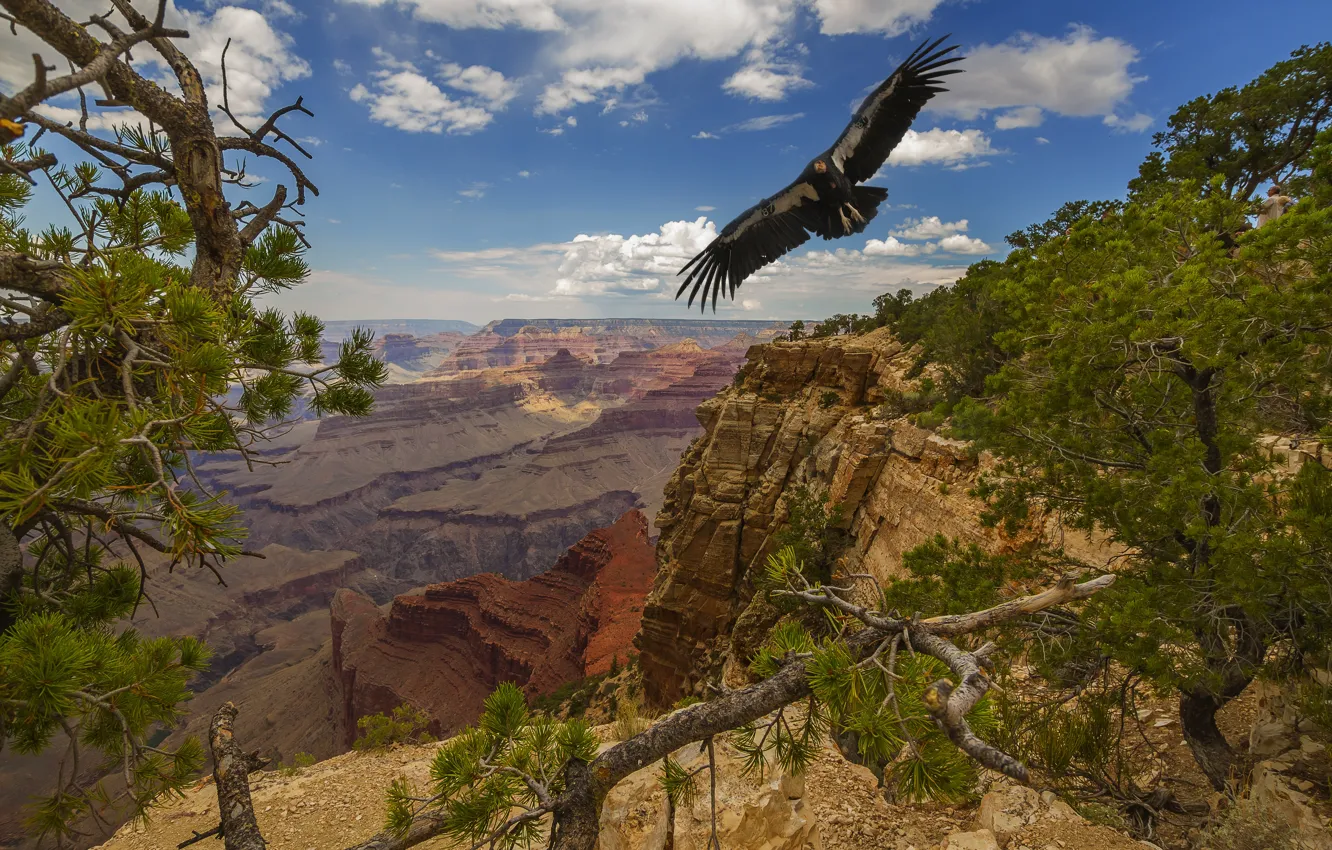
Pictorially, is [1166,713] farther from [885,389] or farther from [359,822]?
[885,389]

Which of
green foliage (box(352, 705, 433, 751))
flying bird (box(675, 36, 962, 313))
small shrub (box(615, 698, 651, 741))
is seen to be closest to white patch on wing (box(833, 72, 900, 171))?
flying bird (box(675, 36, 962, 313))

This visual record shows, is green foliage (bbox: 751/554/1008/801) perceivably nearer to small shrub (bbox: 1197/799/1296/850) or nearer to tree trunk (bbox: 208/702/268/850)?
tree trunk (bbox: 208/702/268/850)

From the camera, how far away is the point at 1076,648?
5.20m

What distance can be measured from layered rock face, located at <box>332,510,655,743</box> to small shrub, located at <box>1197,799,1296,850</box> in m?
36.9

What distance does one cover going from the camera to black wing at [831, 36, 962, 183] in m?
4.55

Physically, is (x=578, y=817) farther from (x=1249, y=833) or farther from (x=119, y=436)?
(x=1249, y=833)

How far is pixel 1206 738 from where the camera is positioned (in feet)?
15.7

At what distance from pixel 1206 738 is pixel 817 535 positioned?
1344 cm

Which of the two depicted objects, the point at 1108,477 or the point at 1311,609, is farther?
the point at 1108,477

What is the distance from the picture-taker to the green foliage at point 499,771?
1657 millimetres

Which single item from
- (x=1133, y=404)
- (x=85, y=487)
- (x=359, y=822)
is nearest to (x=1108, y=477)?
(x=1133, y=404)

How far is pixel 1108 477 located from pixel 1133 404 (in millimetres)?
1185

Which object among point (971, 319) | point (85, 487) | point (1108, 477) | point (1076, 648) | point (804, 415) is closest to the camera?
point (85, 487)

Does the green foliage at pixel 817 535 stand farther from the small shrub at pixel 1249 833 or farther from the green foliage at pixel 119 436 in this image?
the green foliage at pixel 119 436
